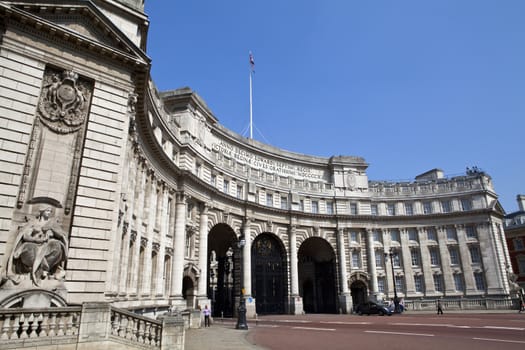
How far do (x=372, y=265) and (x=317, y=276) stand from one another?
26.5 ft

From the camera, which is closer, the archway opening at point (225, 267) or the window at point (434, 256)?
the archway opening at point (225, 267)

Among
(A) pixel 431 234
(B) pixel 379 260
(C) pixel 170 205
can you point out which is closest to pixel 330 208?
(B) pixel 379 260

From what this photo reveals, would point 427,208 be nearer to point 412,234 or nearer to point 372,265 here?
point 412,234

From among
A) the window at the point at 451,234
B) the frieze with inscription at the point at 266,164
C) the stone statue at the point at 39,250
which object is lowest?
the stone statue at the point at 39,250

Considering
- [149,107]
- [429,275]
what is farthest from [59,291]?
[429,275]

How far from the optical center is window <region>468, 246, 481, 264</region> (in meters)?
50.3

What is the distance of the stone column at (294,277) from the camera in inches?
1775

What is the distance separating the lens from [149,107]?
81.3 feet

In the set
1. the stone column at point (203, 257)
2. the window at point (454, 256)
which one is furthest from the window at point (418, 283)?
the stone column at point (203, 257)

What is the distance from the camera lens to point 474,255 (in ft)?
166

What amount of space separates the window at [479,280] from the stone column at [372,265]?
13.1 meters

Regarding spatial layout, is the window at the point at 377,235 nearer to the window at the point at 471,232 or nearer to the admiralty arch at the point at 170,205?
the admiralty arch at the point at 170,205

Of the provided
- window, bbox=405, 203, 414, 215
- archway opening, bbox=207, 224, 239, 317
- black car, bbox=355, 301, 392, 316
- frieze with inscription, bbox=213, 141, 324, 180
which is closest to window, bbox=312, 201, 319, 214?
frieze with inscription, bbox=213, 141, 324, 180

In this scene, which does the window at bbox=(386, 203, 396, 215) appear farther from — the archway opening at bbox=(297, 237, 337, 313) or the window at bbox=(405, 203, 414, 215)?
the archway opening at bbox=(297, 237, 337, 313)
